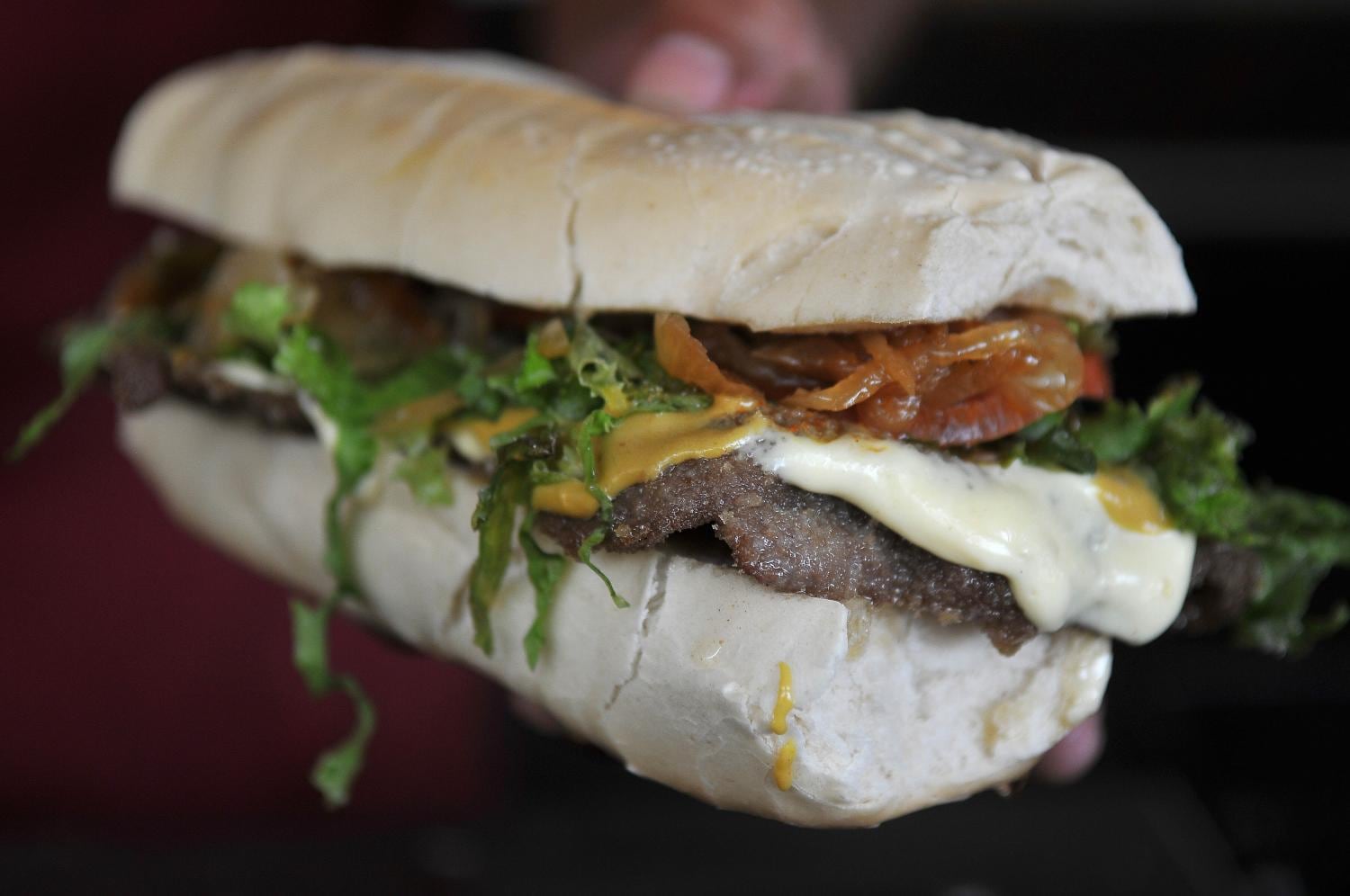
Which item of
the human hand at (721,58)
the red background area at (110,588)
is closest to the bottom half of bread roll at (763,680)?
the human hand at (721,58)

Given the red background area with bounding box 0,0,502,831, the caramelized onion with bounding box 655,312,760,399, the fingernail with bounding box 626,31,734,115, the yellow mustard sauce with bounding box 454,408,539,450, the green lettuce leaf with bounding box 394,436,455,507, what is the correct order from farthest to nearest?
1. the red background area with bounding box 0,0,502,831
2. the fingernail with bounding box 626,31,734,115
3. the green lettuce leaf with bounding box 394,436,455,507
4. the yellow mustard sauce with bounding box 454,408,539,450
5. the caramelized onion with bounding box 655,312,760,399

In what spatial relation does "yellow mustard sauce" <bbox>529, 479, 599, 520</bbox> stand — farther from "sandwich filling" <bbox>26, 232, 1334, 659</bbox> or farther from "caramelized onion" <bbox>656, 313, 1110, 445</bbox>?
"caramelized onion" <bbox>656, 313, 1110, 445</bbox>

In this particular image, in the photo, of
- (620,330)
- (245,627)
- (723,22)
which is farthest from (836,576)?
(245,627)

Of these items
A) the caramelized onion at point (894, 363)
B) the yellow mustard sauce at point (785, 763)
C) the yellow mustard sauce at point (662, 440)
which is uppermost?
the caramelized onion at point (894, 363)

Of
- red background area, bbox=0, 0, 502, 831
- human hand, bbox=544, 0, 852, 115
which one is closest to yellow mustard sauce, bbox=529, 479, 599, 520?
human hand, bbox=544, 0, 852, 115

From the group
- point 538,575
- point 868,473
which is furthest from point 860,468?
point 538,575

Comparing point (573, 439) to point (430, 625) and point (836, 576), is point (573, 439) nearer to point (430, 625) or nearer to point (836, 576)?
point (836, 576)

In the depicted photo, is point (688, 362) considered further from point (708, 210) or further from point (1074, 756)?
point (1074, 756)

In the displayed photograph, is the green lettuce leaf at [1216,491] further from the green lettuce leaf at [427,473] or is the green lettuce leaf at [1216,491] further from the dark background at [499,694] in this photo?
the dark background at [499,694]

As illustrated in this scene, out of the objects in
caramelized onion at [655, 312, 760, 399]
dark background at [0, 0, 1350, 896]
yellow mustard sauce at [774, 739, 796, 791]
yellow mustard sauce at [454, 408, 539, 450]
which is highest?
caramelized onion at [655, 312, 760, 399]
